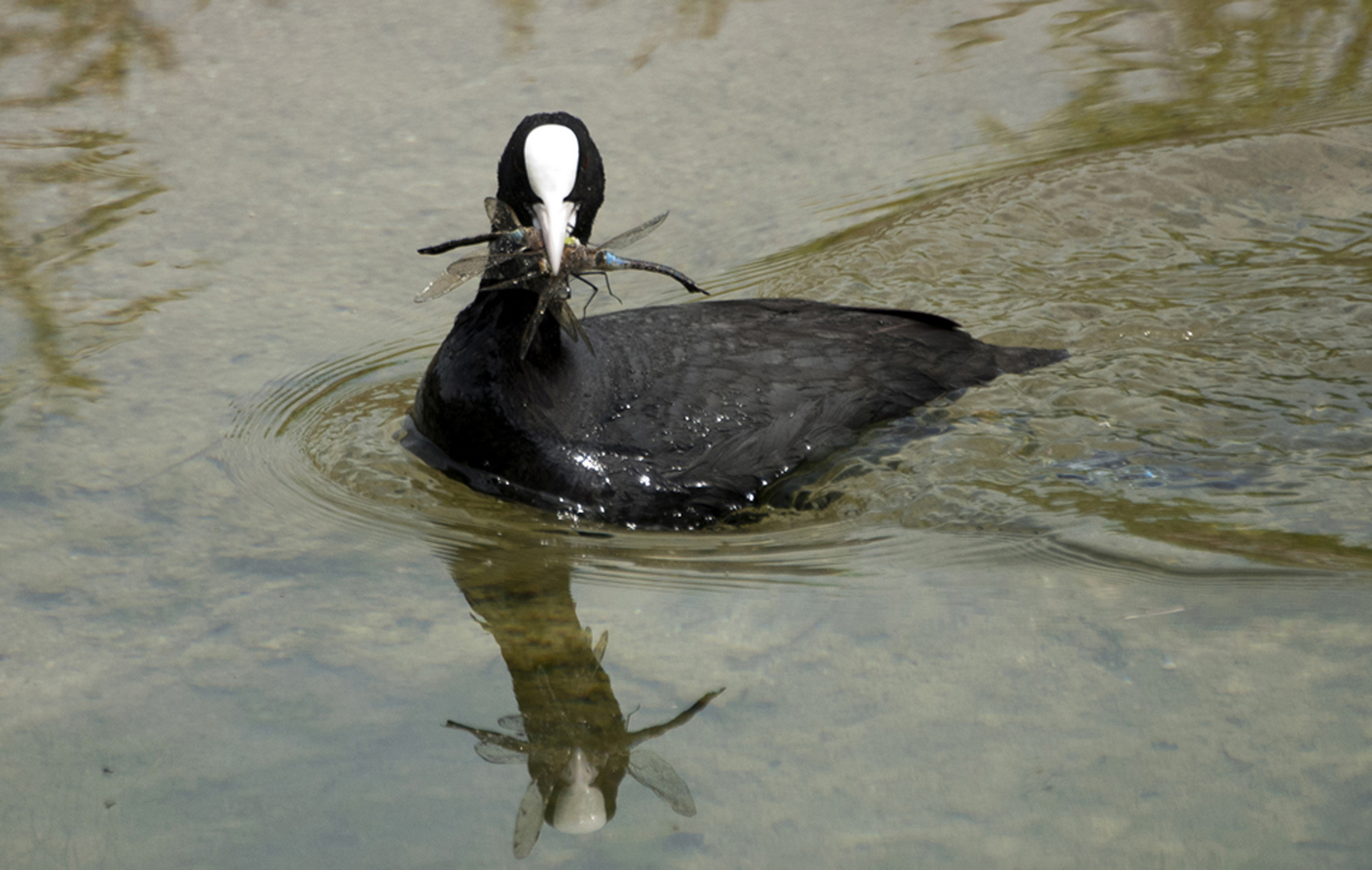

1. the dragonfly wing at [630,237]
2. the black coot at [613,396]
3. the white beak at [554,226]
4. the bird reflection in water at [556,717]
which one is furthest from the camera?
the dragonfly wing at [630,237]

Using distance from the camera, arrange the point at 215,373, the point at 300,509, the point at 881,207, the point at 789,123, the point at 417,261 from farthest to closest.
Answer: the point at 789,123
the point at 881,207
the point at 417,261
the point at 215,373
the point at 300,509

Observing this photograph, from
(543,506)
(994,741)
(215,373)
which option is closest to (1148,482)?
(994,741)

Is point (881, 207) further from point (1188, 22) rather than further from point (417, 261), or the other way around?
point (1188, 22)

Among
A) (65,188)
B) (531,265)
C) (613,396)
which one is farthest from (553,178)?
(65,188)

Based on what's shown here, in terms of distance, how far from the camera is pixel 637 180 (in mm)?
5480

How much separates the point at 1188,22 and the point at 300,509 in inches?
205

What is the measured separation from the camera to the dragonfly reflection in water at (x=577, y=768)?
7.82 ft

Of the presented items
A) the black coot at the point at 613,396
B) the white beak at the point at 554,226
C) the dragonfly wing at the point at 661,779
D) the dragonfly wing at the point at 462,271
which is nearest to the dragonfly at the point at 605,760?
the dragonfly wing at the point at 661,779

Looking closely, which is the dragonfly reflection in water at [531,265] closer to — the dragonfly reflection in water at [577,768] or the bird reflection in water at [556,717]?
the bird reflection in water at [556,717]

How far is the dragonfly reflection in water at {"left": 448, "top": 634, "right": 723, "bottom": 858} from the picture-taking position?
7.82 ft

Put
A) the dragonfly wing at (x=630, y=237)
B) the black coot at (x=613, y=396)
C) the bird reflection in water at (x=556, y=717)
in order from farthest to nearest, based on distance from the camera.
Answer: the dragonfly wing at (x=630, y=237) < the black coot at (x=613, y=396) < the bird reflection in water at (x=556, y=717)

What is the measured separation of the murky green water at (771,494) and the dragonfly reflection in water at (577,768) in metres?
0.01

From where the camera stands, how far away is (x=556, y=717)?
8.82ft

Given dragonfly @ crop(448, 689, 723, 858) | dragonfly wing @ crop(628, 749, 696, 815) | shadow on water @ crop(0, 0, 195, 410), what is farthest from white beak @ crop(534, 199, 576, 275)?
shadow on water @ crop(0, 0, 195, 410)
